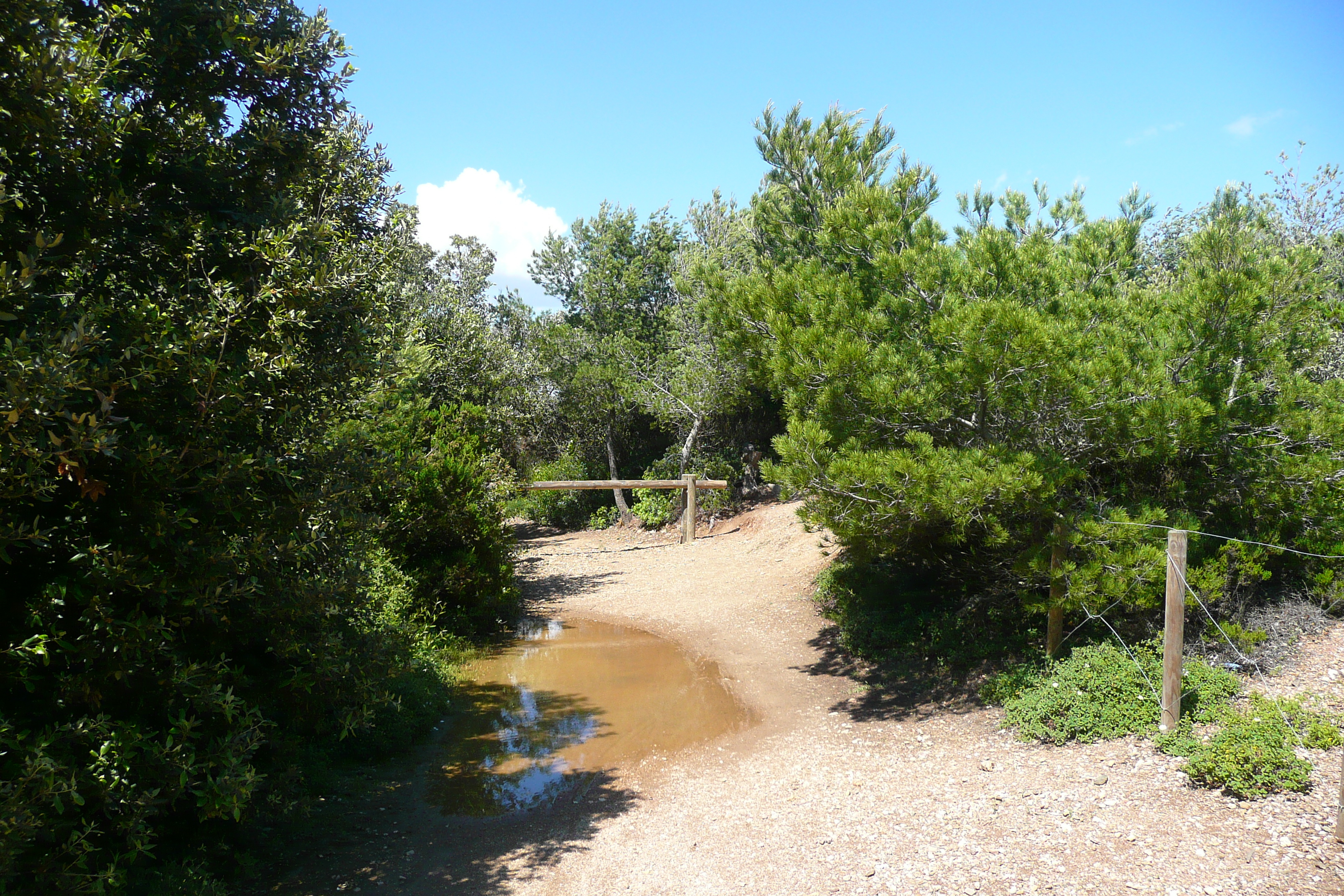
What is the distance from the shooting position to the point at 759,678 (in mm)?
9047

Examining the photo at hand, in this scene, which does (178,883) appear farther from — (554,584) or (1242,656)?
(554,584)

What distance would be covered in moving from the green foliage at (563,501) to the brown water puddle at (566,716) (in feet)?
30.3

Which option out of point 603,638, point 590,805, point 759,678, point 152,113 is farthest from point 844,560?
point 152,113

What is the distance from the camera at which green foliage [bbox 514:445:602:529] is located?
20.3 metres

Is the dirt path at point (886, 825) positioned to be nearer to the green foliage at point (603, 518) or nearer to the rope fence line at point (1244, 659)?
the rope fence line at point (1244, 659)

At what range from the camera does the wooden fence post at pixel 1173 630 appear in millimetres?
5629

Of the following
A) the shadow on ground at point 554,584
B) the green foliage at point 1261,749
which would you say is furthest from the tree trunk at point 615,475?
the green foliage at point 1261,749

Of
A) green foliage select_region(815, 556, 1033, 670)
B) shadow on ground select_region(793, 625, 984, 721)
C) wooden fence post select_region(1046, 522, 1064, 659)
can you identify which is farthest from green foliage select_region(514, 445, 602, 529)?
wooden fence post select_region(1046, 522, 1064, 659)

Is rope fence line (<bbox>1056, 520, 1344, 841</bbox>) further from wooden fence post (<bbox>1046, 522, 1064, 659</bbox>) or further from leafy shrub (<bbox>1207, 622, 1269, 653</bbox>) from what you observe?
wooden fence post (<bbox>1046, 522, 1064, 659</bbox>)

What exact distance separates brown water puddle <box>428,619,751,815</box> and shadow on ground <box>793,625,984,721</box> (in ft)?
3.84

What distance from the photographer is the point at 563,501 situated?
67.0 ft

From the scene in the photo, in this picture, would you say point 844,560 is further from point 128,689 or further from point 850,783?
point 128,689

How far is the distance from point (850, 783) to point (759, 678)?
3098mm

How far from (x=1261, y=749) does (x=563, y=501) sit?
55.2ft
